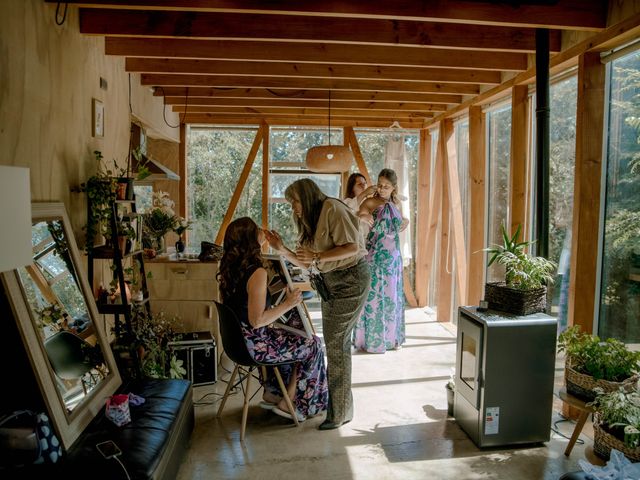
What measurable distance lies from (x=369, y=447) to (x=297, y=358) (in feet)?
2.16

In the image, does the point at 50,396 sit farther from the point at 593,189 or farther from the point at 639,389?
the point at 593,189

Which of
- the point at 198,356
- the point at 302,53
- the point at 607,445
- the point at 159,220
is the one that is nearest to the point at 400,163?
the point at 302,53

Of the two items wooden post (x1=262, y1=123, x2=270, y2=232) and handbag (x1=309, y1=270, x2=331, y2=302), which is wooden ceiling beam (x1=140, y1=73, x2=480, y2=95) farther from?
handbag (x1=309, y1=270, x2=331, y2=302)

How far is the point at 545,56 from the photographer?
3.25 m

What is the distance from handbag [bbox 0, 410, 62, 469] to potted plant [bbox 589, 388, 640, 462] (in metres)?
2.45

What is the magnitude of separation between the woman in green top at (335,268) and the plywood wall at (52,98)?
4.23 ft

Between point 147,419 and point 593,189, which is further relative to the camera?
point 593,189

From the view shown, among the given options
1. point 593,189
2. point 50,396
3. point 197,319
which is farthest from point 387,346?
point 50,396

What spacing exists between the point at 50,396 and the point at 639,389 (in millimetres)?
2682

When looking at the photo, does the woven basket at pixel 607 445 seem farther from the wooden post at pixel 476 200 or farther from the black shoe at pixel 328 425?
the wooden post at pixel 476 200

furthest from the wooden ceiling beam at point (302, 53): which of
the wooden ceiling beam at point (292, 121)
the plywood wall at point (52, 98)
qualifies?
the wooden ceiling beam at point (292, 121)

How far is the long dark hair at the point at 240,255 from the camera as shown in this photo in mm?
3096

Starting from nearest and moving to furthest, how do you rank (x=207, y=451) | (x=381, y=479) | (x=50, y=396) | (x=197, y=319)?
(x=50, y=396)
(x=381, y=479)
(x=207, y=451)
(x=197, y=319)

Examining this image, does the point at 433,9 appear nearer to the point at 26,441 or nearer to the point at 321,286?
the point at 321,286
